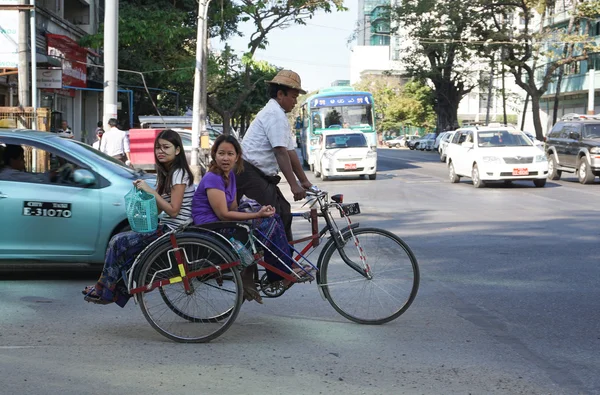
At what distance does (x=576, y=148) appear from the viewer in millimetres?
24859

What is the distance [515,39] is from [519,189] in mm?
29096

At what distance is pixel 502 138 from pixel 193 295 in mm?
18518

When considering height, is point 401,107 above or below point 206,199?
above

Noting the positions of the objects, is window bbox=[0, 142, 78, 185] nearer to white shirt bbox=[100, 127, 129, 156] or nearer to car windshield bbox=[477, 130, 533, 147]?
white shirt bbox=[100, 127, 129, 156]

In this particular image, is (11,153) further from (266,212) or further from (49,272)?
(266,212)

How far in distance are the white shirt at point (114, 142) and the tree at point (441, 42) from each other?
35572 mm

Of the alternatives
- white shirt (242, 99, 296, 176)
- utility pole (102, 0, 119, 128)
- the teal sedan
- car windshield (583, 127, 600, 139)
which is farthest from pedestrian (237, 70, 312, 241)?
car windshield (583, 127, 600, 139)

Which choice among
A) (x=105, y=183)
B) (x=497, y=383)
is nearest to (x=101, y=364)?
(x=497, y=383)

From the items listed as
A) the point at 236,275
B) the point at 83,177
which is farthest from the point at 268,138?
the point at 83,177

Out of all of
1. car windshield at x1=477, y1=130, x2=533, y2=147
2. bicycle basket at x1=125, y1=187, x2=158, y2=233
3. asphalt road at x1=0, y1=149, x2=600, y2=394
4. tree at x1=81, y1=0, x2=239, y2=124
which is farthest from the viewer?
tree at x1=81, y1=0, x2=239, y2=124

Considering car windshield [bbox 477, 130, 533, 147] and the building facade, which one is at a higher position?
the building facade

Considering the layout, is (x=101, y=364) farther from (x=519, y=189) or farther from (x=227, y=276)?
(x=519, y=189)

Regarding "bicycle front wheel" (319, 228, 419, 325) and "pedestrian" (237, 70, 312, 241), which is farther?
"pedestrian" (237, 70, 312, 241)

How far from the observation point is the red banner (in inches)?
1057
